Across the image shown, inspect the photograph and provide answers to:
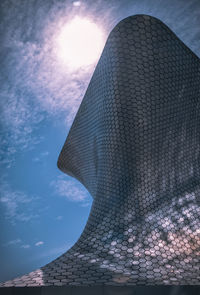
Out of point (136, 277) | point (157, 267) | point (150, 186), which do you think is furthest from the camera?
point (150, 186)

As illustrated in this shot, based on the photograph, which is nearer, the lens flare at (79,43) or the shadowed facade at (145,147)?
the lens flare at (79,43)

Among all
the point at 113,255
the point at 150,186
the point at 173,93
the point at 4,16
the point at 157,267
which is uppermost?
the point at 4,16

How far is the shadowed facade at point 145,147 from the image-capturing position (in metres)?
5.28

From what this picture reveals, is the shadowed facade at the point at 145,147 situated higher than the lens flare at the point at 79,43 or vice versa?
the lens flare at the point at 79,43

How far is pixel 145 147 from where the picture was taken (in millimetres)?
6418

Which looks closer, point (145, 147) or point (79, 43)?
point (79, 43)

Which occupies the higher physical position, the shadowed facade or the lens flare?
the lens flare

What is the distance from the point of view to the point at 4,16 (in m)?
4.38

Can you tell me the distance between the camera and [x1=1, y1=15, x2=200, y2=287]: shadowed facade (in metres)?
5.28

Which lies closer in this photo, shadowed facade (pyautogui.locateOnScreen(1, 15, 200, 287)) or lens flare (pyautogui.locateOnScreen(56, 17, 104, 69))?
lens flare (pyautogui.locateOnScreen(56, 17, 104, 69))

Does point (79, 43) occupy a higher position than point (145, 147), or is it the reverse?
point (79, 43)

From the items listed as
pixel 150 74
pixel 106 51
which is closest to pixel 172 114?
pixel 150 74

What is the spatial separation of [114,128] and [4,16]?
3.70 m

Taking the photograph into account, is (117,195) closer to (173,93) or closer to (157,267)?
(157,267)
